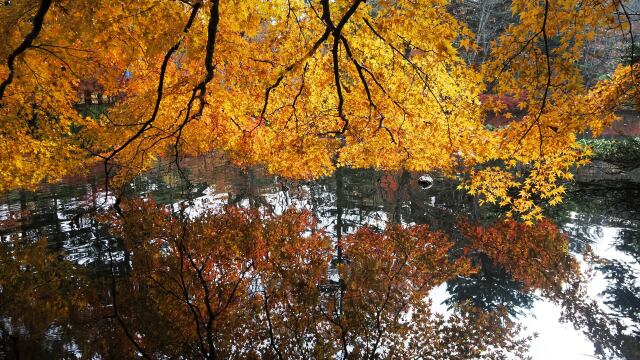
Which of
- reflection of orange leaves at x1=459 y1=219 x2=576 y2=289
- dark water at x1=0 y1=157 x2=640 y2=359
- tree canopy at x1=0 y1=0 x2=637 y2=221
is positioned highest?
tree canopy at x1=0 y1=0 x2=637 y2=221

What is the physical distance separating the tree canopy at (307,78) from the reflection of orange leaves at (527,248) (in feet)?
3.63

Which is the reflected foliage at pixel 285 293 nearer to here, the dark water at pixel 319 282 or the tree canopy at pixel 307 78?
the dark water at pixel 319 282

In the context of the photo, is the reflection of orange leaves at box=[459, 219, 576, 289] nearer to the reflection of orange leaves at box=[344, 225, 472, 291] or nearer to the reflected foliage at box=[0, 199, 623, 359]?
the reflected foliage at box=[0, 199, 623, 359]

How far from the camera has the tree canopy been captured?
5.54 m

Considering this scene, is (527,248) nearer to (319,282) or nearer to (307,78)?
(319,282)

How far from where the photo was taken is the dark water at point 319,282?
637 centimetres

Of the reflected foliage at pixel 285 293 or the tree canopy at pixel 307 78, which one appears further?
the reflected foliage at pixel 285 293

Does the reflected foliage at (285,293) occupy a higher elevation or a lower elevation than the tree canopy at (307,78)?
lower

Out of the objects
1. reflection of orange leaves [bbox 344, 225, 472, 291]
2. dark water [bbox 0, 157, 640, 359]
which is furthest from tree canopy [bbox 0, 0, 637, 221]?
reflection of orange leaves [bbox 344, 225, 472, 291]

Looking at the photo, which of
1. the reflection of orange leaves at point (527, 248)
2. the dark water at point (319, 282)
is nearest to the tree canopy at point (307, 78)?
the reflection of orange leaves at point (527, 248)

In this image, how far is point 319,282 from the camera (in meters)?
8.78

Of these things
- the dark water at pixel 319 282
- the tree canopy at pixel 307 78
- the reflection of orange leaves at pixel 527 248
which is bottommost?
the reflection of orange leaves at pixel 527 248

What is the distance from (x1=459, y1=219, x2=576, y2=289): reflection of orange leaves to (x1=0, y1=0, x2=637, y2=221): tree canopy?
3.63 feet

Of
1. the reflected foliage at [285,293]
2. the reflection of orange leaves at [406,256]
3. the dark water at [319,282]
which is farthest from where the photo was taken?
the reflection of orange leaves at [406,256]
